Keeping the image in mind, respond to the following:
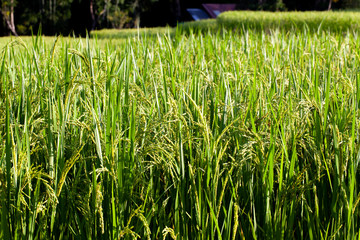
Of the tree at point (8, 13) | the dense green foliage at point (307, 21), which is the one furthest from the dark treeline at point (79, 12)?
the dense green foliage at point (307, 21)

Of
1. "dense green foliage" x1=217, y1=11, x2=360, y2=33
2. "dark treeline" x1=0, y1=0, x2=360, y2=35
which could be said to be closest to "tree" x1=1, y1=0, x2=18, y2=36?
"dark treeline" x1=0, y1=0, x2=360, y2=35

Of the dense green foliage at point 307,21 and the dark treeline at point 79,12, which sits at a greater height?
the dark treeline at point 79,12

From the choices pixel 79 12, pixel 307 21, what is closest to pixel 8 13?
pixel 79 12

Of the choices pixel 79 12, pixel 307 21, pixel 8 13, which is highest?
pixel 79 12

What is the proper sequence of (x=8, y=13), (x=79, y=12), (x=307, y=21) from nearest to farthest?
(x=307, y=21)
(x=8, y=13)
(x=79, y=12)

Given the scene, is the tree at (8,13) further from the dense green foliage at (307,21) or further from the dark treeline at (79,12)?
the dense green foliage at (307,21)

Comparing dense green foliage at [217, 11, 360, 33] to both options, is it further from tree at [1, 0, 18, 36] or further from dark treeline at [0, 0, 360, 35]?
tree at [1, 0, 18, 36]

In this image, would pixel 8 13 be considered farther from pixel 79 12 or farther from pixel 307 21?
pixel 307 21

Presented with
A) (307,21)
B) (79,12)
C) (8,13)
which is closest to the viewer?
(307,21)

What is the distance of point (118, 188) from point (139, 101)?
0.48m

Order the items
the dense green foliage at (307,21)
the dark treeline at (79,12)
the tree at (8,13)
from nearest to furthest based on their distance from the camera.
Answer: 1. the dense green foliage at (307,21)
2. the tree at (8,13)
3. the dark treeline at (79,12)

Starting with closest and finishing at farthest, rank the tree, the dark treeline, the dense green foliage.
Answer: the dense green foliage
the tree
the dark treeline

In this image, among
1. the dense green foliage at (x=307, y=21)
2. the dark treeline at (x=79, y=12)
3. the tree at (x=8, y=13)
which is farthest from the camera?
the dark treeline at (x=79, y=12)

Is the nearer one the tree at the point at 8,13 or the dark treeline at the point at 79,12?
the tree at the point at 8,13
